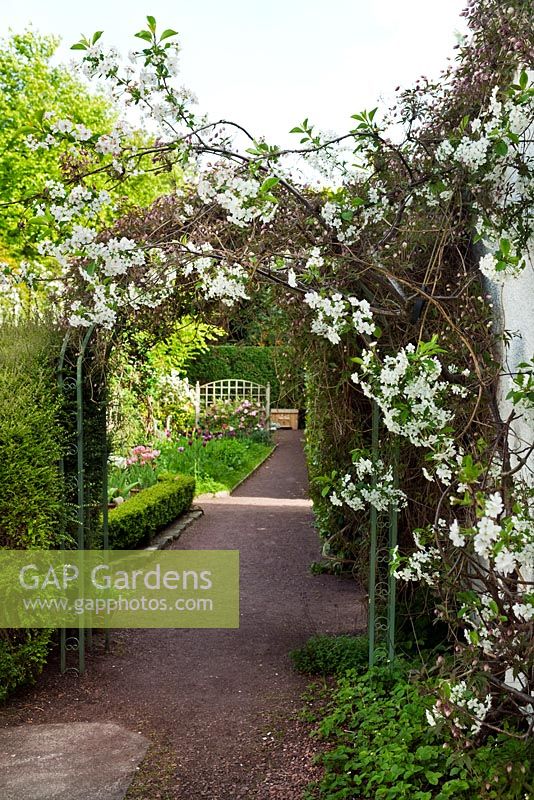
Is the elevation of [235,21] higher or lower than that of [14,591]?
higher

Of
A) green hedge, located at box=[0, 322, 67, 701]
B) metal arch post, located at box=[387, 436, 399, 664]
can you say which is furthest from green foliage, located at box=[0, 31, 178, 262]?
metal arch post, located at box=[387, 436, 399, 664]

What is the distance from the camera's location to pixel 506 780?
2.60 metres

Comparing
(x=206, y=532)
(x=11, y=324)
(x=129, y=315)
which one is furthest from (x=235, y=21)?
(x=206, y=532)

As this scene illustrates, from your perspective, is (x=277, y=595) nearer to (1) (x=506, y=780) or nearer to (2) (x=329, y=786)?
(2) (x=329, y=786)

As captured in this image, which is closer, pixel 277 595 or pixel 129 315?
pixel 129 315

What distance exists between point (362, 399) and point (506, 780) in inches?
93.0

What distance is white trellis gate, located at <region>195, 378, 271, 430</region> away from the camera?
603 inches

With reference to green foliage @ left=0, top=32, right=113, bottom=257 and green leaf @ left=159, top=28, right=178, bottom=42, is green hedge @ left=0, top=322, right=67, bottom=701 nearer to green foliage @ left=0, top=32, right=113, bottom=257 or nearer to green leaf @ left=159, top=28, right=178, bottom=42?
green leaf @ left=159, top=28, right=178, bottom=42

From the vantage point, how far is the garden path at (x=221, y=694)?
341 cm

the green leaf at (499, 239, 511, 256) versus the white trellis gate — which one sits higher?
the green leaf at (499, 239, 511, 256)

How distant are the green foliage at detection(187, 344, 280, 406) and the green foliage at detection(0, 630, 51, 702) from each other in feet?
43.7

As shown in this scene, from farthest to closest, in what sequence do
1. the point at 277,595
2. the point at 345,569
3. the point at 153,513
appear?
the point at 153,513, the point at 345,569, the point at 277,595

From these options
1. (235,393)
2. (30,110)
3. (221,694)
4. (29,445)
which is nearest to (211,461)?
(235,393)

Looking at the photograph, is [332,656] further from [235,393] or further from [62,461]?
[235,393]
